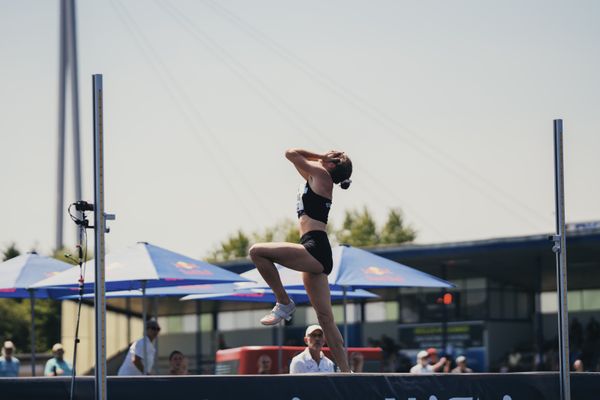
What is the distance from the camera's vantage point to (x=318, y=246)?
10.3 meters

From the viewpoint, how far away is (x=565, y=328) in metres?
10.1

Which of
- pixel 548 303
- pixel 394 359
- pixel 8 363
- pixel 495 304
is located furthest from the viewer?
pixel 548 303

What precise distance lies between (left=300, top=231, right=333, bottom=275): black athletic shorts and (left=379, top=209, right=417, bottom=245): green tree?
72816mm

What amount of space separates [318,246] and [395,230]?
74761mm

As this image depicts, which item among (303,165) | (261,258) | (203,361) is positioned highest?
(303,165)

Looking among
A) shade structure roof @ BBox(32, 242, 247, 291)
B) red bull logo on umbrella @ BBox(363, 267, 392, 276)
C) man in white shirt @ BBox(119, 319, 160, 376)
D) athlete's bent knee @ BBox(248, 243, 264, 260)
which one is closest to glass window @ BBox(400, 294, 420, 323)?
red bull logo on umbrella @ BBox(363, 267, 392, 276)

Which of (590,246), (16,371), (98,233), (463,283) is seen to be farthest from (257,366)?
(463,283)

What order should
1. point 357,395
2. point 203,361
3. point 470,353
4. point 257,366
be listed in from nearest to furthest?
1. point 357,395
2. point 257,366
3. point 470,353
4. point 203,361

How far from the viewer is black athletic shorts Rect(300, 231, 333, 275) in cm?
1028

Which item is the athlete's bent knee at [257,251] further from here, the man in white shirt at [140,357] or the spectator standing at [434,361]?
the spectator standing at [434,361]

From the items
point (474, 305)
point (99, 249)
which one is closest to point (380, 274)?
point (99, 249)

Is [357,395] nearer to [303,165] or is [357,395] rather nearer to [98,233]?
[303,165]

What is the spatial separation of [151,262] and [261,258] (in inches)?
233

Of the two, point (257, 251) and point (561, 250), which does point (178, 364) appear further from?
point (561, 250)
